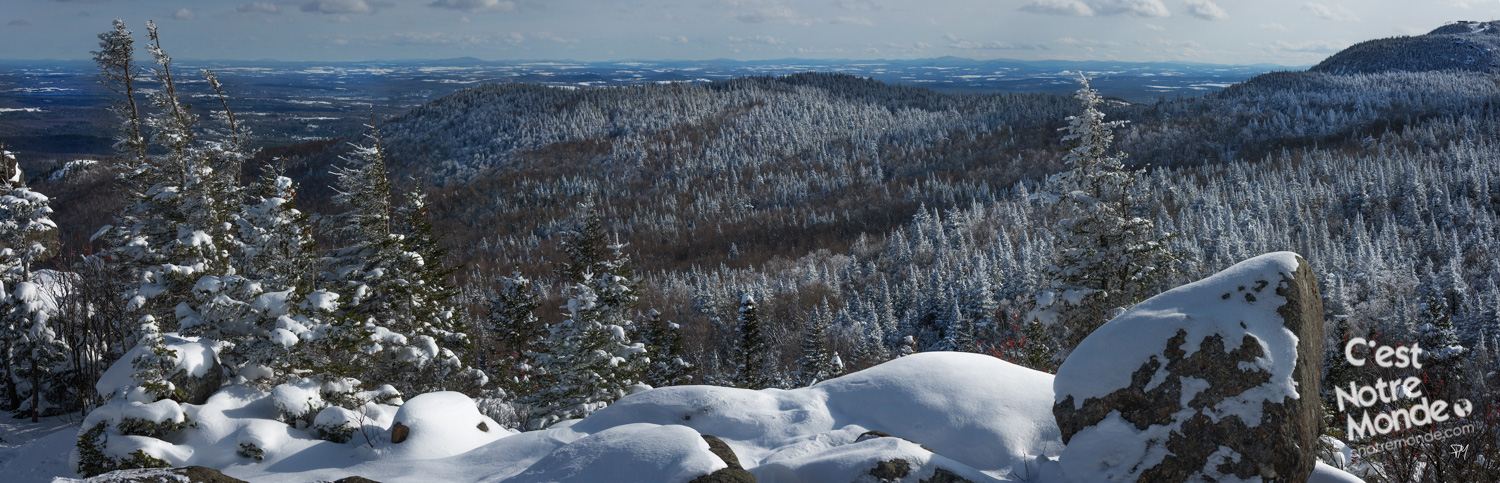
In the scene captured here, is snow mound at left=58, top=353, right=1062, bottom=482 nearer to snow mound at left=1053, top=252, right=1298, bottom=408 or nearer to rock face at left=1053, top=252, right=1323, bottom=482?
rock face at left=1053, top=252, right=1323, bottom=482

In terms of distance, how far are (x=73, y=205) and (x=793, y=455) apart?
25760 centimetres

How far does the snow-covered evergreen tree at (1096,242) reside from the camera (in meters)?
19.2

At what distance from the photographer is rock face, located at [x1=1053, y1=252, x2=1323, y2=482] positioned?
339 inches

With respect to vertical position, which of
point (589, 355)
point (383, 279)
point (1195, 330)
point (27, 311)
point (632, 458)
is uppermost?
point (1195, 330)

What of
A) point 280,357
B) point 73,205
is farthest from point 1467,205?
point 73,205

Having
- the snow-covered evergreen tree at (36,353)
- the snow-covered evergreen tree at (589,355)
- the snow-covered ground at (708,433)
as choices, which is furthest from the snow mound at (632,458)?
the snow-covered evergreen tree at (36,353)

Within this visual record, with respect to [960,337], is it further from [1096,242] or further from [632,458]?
[632,458]

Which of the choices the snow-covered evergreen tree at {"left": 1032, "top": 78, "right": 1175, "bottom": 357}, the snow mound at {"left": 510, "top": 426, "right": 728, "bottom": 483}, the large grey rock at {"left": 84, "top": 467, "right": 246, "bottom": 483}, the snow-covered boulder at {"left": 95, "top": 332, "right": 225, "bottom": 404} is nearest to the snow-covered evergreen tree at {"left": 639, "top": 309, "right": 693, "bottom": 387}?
the snow-covered evergreen tree at {"left": 1032, "top": 78, "right": 1175, "bottom": 357}

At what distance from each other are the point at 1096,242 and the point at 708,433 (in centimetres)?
1307

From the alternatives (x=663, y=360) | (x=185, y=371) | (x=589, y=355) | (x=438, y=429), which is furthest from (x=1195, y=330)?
(x=663, y=360)

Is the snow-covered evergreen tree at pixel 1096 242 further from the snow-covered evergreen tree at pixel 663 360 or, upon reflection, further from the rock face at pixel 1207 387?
the snow-covered evergreen tree at pixel 663 360

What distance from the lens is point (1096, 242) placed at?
19828mm

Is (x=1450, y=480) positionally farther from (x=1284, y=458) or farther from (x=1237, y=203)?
(x=1237, y=203)

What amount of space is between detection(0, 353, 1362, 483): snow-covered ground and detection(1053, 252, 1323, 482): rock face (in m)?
0.94
